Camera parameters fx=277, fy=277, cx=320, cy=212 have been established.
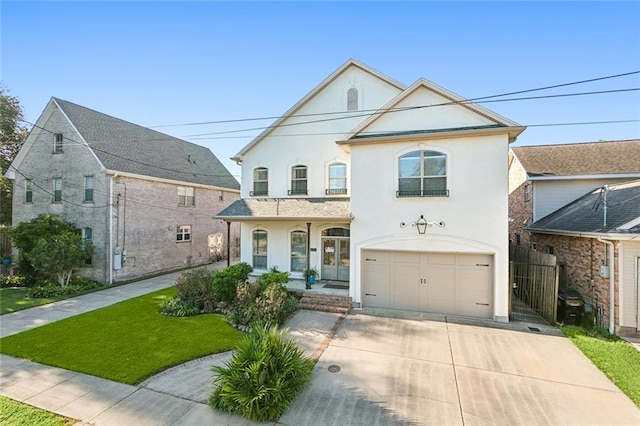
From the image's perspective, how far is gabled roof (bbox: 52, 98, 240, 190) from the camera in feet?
50.7

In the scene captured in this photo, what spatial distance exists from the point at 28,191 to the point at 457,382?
2405 centimetres

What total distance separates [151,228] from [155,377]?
42.1ft

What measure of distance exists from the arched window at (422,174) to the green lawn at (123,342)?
7.57 m

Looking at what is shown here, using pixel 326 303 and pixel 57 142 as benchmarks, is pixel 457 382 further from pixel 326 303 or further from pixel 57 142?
pixel 57 142

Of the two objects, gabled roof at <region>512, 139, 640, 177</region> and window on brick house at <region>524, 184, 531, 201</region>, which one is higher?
gabled roof at <region>512, 139, 640, 177</region>

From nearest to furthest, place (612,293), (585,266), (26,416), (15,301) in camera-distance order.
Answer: (26,416)
(612,293)
(585,266)
(15,301)

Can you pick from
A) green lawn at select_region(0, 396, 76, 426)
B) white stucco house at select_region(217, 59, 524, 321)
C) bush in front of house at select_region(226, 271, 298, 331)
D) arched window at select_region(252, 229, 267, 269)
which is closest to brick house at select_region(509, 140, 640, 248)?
white stucco house at select_region(217, 59, 524, 321)

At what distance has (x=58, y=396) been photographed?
5.52 metres

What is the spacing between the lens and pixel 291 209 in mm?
12633

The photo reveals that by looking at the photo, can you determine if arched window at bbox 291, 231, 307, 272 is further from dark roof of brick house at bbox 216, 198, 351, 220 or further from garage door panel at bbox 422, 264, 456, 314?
garage door panel at bbox 422, 264, 456, 314

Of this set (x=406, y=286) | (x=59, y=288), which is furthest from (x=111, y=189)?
(x=406, y=286)

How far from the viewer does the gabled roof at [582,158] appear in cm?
1410

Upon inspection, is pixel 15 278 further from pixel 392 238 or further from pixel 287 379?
pixel 392 238

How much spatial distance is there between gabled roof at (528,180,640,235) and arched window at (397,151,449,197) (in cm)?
467
